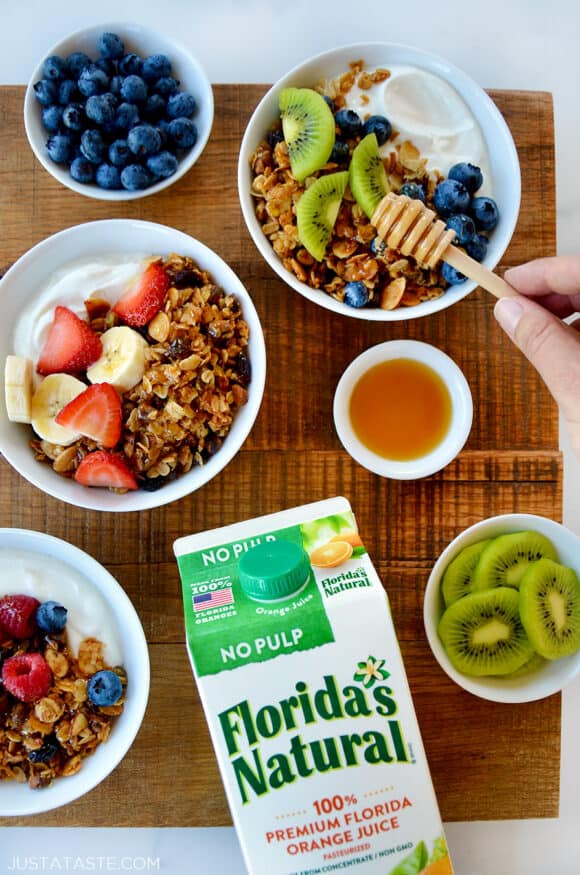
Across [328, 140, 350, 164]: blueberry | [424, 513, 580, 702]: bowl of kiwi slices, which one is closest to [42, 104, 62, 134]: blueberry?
[328, 140, 350, 164]: blueberry

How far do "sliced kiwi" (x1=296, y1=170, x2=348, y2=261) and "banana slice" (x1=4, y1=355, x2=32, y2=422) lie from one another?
0.58m

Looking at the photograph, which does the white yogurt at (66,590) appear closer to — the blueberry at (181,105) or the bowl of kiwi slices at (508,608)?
the bowl of kiwi slices at (508,608)

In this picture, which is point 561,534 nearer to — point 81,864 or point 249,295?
point 249,295

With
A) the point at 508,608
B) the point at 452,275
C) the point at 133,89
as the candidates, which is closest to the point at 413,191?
the point at 452,275

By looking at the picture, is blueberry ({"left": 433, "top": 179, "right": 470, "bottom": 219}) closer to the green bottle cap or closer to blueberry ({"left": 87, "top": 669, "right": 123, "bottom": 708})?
the green bottle cap

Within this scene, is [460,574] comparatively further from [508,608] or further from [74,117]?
[74,117]

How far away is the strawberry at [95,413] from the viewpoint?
1.49m

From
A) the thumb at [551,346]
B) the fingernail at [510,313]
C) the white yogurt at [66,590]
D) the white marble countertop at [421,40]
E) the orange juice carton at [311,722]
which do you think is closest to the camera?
the orange juice carton at [311,722]

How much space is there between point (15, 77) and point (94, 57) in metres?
0.29

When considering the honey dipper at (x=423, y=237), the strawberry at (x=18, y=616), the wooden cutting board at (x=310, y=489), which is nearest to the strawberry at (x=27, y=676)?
the strawberry at (x=18, y=616)

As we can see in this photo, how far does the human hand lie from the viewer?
1365mm

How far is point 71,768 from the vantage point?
60.2 inches

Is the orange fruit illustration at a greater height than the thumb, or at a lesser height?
lesser

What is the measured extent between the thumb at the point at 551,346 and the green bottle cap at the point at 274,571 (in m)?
0.53
